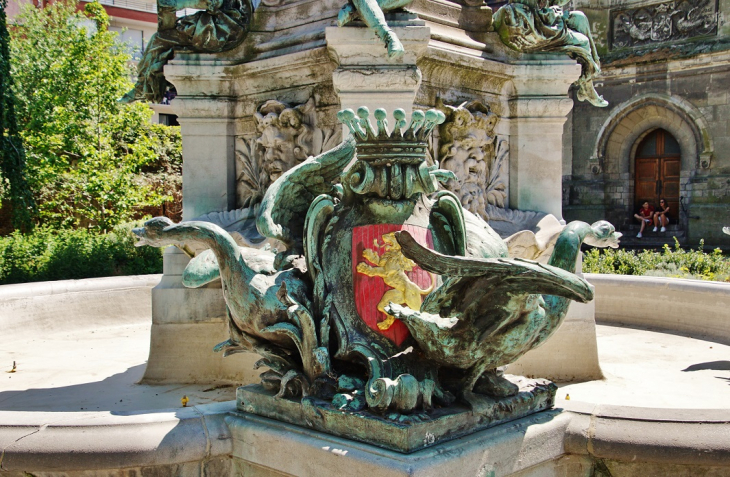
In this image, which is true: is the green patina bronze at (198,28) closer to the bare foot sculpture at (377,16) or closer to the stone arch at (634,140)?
the bare foot sculpture at (377,16)

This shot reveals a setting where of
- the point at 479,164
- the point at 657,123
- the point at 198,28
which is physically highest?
the point at 657,123

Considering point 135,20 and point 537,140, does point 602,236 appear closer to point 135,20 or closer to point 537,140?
point 537,140

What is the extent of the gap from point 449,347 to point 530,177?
3.26 metres

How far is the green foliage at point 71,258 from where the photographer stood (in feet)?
37.6

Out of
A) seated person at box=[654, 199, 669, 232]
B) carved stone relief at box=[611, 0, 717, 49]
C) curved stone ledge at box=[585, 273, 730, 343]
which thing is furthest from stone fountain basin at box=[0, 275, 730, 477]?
carved stone relief at box=[611, 0, 717, 49]

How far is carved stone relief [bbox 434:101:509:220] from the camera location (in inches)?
217

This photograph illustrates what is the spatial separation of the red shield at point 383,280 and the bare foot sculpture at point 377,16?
175 cm

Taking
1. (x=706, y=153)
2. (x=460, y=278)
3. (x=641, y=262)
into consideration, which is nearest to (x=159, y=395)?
(x=460, y=278)

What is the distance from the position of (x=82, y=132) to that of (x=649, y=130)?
58.0 ft

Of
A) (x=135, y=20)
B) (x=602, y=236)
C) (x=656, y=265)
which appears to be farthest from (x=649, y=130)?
(x=602, y=236)

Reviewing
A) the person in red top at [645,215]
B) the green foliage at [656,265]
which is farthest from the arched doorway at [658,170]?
the green foliage at [656,265]

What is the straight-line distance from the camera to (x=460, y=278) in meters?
3.00

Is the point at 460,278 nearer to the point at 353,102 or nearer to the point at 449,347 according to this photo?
the point at 449,347

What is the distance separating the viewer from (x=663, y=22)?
24.8 meters
